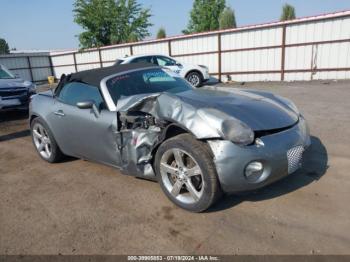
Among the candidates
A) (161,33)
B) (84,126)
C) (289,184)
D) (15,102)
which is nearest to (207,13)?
(161,33)

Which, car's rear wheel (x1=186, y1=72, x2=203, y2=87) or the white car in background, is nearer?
the white car in background

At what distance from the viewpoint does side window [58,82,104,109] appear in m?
3.97

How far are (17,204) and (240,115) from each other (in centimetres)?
275

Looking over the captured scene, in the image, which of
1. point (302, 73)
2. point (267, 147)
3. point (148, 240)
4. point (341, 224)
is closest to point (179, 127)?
point (267, 147)

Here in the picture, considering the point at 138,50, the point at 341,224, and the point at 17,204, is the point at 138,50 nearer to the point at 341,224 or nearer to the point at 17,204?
the point at 17,204

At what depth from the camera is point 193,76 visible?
43.7 ft

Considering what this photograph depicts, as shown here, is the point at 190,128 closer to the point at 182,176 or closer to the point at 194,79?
the point at 182,176

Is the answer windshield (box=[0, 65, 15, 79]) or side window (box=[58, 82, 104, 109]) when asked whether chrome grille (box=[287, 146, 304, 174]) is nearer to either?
side window (box=[58, 82, 104, 109])

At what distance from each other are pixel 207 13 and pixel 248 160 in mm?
39414

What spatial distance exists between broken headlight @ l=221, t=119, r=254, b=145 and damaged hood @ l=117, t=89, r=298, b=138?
5cm

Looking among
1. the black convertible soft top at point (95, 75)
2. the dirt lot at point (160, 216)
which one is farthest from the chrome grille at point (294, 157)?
the black convertible soft top at point (95, 75)

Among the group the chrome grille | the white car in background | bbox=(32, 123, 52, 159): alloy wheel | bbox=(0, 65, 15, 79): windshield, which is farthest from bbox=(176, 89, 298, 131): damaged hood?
the white car in background

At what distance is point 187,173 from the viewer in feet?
9.91

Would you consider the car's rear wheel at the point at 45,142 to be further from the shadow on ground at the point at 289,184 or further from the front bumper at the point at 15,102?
the front bumper at the point at 15,102
